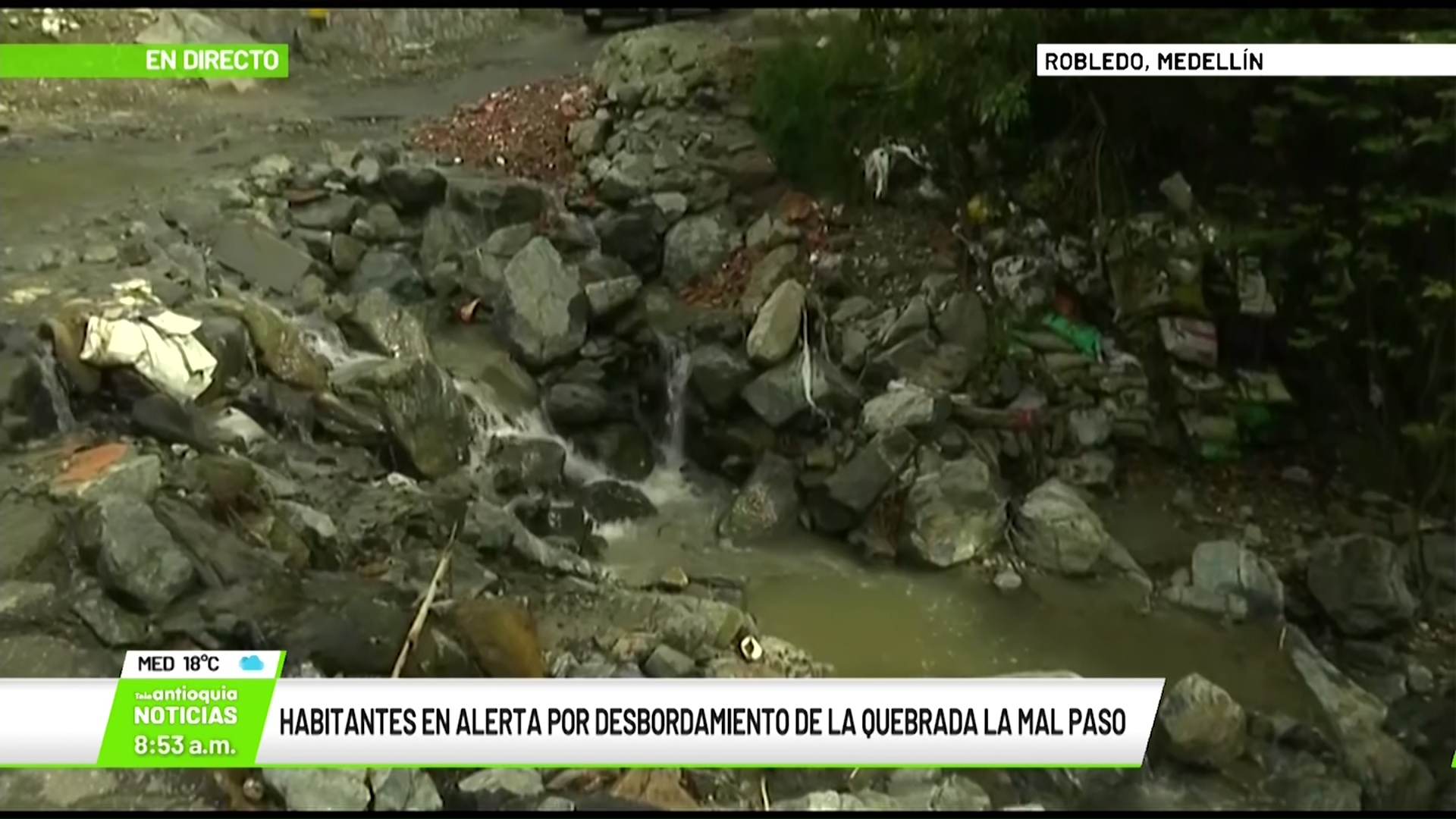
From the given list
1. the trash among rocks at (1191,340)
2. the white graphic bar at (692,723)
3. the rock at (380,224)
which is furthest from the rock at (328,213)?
the trash among rocks at (1191,340)

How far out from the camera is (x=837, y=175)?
2.65m

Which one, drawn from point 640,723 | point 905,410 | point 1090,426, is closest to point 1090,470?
point 1090,426

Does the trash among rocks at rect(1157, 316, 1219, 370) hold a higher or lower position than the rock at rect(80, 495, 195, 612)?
higher

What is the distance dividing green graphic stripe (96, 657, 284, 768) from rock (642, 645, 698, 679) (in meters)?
0.57

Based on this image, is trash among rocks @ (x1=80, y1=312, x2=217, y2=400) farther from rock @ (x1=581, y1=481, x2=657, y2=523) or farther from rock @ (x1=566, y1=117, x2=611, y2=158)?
rock @ (x1=566, y1=117, x2=611, y2=158)

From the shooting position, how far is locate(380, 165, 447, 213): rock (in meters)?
2.76

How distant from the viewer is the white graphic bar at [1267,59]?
149 centimetres

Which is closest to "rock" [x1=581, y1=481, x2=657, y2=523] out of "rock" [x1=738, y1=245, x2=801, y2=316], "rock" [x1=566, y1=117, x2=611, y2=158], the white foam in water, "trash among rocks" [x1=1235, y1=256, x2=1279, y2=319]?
the white foam in water

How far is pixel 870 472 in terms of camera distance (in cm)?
258

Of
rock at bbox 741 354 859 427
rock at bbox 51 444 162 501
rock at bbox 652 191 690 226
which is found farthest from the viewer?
rock at bbox 652 191 690 226

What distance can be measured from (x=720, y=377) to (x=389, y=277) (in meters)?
0.91

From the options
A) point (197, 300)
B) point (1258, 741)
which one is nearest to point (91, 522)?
point (197, 300)

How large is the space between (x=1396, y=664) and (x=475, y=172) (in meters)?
2.44

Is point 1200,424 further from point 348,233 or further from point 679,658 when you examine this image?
point 348,233
